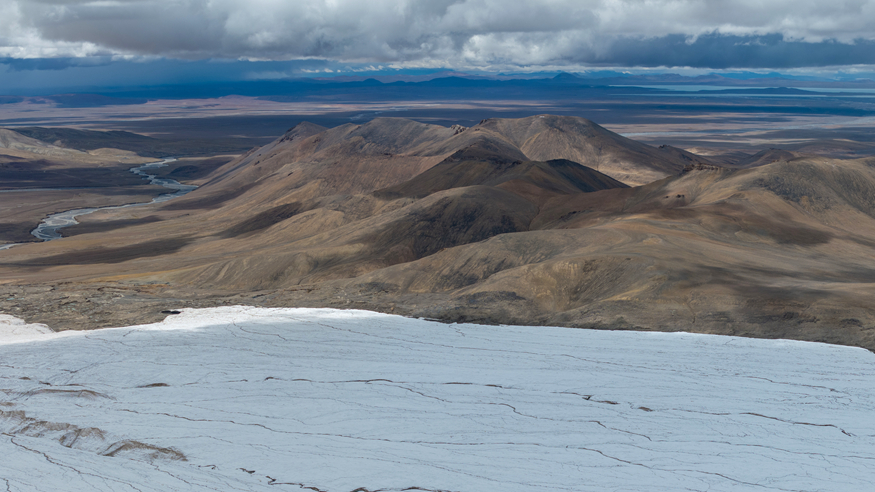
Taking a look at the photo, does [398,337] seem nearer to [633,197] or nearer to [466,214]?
[466,214]

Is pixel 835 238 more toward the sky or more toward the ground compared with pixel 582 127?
more toward the ground

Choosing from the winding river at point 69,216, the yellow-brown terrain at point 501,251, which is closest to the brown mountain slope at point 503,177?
the yellow-brown terrain at point 501,251

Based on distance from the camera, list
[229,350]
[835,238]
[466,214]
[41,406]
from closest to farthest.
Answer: [41,406] < [229,350] < [835,238] < [466,214]

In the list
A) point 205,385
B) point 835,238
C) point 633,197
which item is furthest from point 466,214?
point 205,385

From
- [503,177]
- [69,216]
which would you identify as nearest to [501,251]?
[503,177]

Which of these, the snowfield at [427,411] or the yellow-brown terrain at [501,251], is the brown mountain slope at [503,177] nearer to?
the yellow-brown terrain at [501,251]

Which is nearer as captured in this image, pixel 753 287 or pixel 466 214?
pixel 753 287

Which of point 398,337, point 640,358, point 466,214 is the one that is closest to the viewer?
point 640,358
